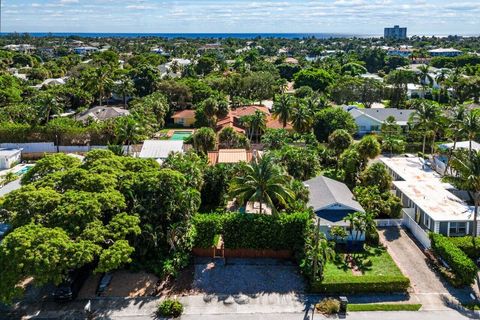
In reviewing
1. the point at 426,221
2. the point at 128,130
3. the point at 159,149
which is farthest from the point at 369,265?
the point at 159,149

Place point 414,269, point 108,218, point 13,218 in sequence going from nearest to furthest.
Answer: point 13,218 → point 108,218 → point 414,269

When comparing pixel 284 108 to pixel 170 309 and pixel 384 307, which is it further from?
pixel 170 309

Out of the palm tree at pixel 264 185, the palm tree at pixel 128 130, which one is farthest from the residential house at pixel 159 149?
the palm tree at pixel 264 185

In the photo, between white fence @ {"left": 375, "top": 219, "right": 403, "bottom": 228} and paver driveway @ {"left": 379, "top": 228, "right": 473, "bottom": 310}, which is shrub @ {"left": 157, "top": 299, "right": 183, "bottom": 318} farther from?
white fence @ {"left": 375, "top": 219, "right": 403, "bottom": 228}

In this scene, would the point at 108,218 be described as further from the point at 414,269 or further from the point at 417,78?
the point at 417,78

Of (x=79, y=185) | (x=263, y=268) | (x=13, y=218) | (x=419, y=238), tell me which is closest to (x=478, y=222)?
(x=419, y=238)
